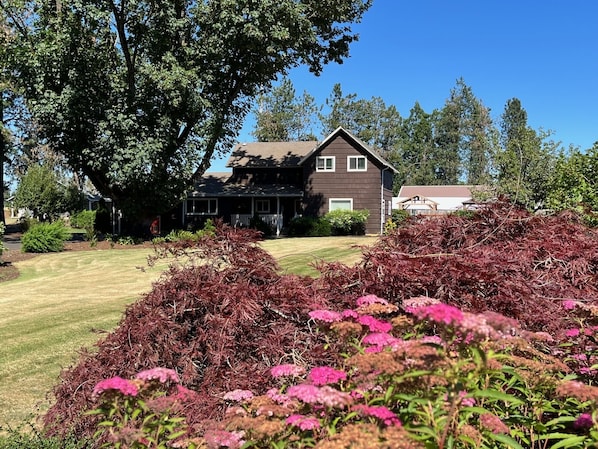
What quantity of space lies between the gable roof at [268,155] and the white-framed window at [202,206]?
2.72 m

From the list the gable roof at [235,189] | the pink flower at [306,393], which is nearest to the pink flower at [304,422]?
the pink flower at [306,393]

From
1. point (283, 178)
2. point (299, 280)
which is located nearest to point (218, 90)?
point (283, 178)

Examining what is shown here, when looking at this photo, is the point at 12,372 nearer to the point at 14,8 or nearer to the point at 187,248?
the point at 187,248

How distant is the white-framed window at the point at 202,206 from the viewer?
30016 millimetres

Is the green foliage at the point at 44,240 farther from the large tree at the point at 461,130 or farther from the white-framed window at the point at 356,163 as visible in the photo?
the large tree at the point at 461,130

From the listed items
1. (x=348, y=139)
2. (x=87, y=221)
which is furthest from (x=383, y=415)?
(x=87, y=221)

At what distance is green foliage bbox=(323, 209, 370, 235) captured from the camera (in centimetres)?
2631

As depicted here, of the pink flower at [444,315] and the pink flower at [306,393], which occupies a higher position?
the pink flower at [444,315]

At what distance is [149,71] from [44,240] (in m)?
7.94

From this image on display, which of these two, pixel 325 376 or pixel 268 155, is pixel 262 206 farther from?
pixel 325 376

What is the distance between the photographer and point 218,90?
21.1m

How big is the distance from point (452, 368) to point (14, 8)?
72.7 ft

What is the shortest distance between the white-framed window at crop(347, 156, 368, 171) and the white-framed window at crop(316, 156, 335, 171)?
1.00 metres

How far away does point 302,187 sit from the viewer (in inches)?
1165
